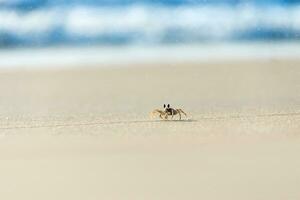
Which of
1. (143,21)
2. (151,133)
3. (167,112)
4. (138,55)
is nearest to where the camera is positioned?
(151,133)

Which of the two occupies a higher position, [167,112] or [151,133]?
[167,112]

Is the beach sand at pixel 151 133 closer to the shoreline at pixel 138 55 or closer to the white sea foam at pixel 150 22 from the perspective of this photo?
the shoreline at pixel 138 55

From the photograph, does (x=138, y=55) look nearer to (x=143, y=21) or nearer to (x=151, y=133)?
(x=143, y=21)

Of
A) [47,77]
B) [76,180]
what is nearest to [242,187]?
[76,180]

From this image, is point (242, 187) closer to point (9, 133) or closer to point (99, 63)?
point (9, 133)

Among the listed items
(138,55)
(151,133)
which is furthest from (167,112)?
(138,55)

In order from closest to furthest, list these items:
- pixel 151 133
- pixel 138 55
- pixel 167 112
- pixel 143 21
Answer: pixel 151 133 → pixel 167 112 → pixel 138 55 → pixel 143 21

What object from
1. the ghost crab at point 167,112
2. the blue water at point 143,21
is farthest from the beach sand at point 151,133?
the blue water at point 143,21

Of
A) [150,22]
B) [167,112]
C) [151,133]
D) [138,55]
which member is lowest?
[151,133]
